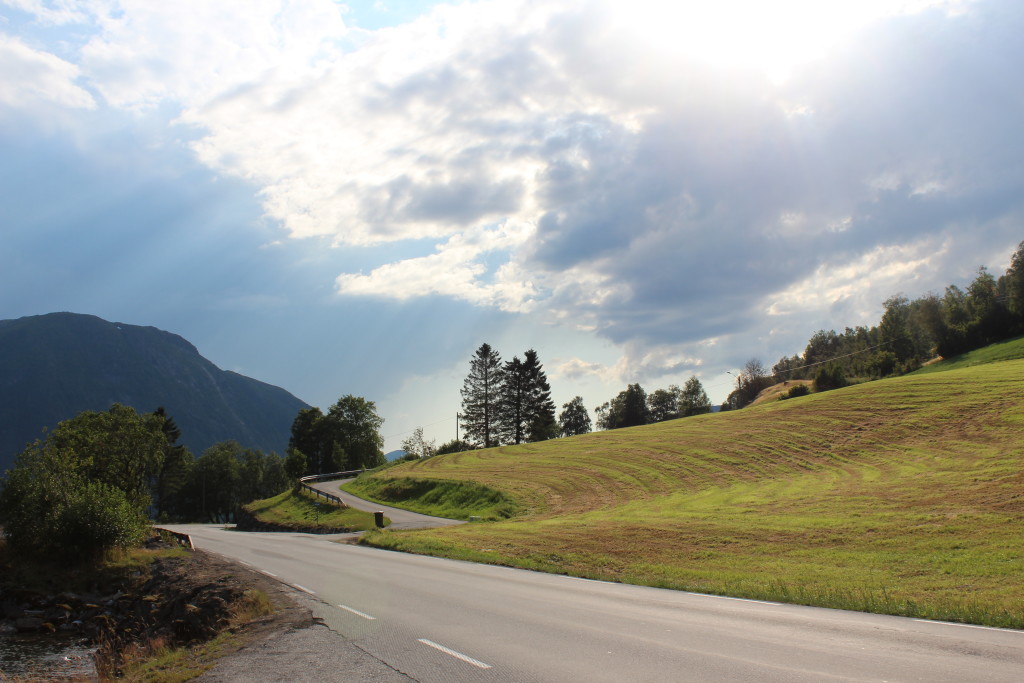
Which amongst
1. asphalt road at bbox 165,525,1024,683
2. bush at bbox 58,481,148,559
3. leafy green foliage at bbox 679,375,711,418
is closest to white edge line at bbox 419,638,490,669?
asphalt road at bbox 165,525,1024,683

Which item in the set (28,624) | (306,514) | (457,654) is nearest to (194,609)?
(457,654)

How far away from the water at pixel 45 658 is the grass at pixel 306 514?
21167 mm

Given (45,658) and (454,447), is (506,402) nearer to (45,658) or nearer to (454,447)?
(454,447)

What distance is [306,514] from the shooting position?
53750 mm

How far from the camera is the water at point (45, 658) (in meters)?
15.2

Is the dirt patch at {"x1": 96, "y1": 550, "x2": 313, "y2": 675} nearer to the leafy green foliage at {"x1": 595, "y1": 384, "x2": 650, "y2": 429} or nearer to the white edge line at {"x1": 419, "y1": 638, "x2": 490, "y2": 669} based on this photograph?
the white edge line at {"x1": 419, "y1": 638, "x2": 490, "y2": 669}

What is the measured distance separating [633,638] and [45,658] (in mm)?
17967

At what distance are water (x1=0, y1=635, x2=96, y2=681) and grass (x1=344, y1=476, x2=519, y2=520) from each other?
2205 cm

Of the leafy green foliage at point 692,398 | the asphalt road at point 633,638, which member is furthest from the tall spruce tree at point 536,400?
the asphalt road at point 633,638

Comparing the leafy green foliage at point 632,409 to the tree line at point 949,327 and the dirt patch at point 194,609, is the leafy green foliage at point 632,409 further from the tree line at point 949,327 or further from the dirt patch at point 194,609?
the dirt patch at point 194,609

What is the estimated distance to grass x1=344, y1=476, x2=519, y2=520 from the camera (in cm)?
4059

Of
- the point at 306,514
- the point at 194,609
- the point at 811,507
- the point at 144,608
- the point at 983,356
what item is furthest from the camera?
the point at 983,356

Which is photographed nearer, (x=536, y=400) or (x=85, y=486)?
(x=85, y=486)

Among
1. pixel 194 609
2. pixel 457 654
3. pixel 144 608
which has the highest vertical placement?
pixel 457 654
